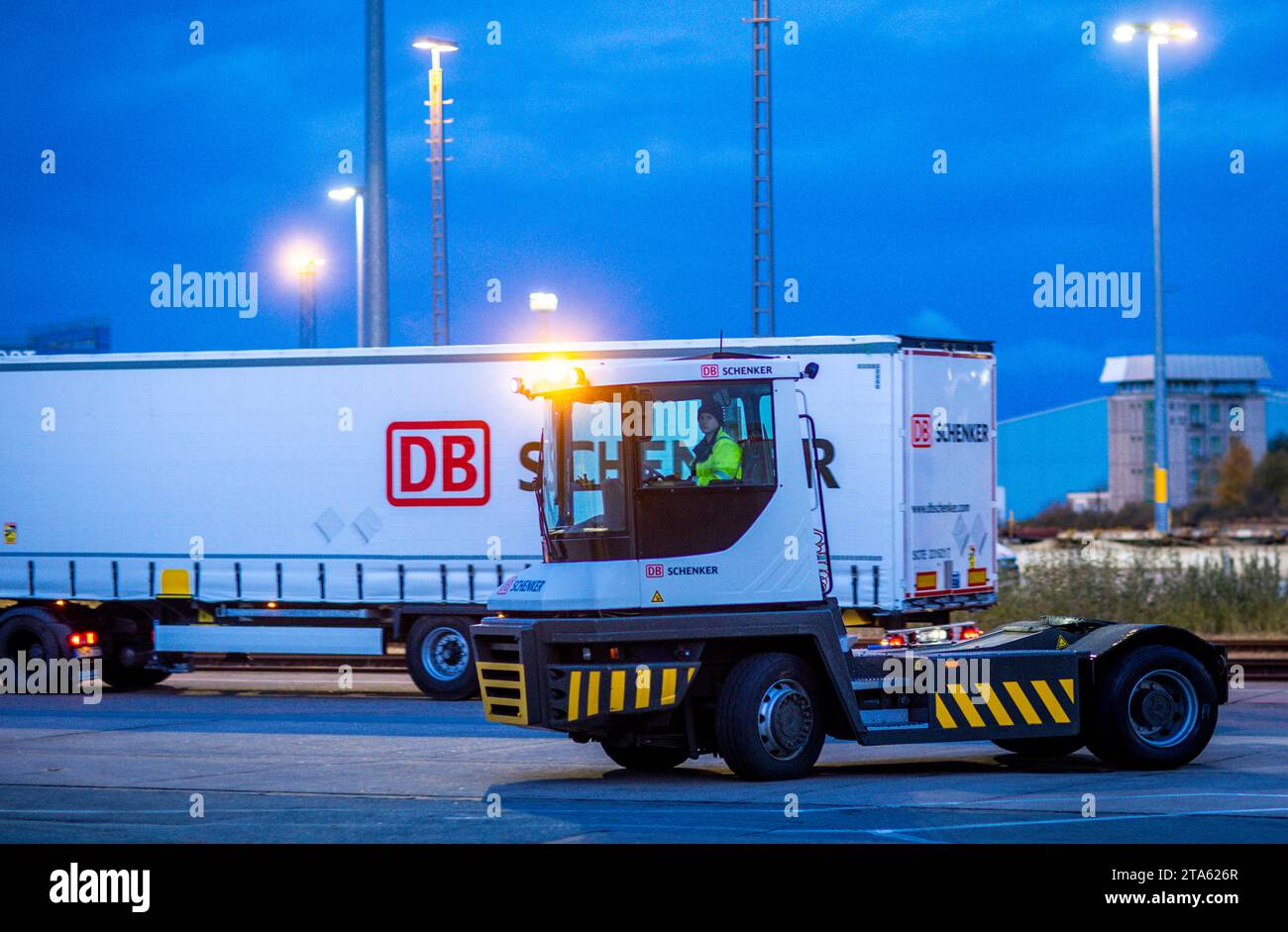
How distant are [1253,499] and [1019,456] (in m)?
27.6

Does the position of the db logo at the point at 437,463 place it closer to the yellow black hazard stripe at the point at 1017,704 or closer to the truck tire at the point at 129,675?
the truck tire at the point at 129,675

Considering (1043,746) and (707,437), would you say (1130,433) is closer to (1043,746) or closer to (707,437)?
(1043,746)

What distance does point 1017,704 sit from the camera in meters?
12.5

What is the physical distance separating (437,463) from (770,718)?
9.00 m

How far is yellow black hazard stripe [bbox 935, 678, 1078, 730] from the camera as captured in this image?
12500 mm

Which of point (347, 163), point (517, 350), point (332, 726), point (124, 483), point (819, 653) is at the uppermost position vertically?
point (347, 163)

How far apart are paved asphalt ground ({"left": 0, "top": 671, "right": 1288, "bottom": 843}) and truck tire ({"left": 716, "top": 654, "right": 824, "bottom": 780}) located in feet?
0.69

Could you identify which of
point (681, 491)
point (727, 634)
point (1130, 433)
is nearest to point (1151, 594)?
point (727, 634)

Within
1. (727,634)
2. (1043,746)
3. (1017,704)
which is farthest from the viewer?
(1043,746)

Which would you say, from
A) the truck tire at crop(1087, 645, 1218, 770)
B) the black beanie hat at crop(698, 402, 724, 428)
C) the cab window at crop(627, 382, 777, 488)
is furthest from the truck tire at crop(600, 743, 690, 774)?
the truck tire at crop(1087, 645, 1218, 770)

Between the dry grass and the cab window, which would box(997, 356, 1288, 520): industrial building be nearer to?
the dry grass
